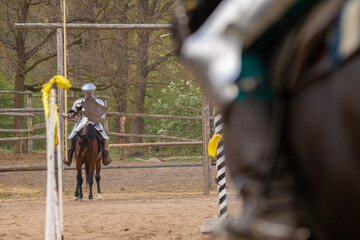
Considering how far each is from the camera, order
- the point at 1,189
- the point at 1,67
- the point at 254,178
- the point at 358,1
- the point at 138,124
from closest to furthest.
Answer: the point at 358,1, the point at 254,178, the point at 1,189, the point at 1,67, the point at 138,124

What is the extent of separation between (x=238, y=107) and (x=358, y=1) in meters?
0.28

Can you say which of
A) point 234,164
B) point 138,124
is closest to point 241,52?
point 234,164

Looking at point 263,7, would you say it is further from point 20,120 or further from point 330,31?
point 20,120

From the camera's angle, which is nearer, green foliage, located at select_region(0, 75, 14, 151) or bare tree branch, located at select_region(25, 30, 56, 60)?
bare tree branch, located at select_region(25, 30, 56, 60)

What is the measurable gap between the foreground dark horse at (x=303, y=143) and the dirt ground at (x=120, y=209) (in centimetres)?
622

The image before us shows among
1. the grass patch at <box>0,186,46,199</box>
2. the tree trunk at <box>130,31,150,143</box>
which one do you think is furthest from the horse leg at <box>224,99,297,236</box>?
Answer: the tree trunk at <box>130,31,150,143</box>

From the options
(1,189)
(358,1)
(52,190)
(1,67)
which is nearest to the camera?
(358,1)

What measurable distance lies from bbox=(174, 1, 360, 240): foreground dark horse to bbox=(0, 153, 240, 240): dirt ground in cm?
622

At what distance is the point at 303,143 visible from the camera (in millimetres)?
1126

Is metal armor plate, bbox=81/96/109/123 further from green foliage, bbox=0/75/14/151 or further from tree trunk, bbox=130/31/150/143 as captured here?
green foliage, bbox=0/75/14/151

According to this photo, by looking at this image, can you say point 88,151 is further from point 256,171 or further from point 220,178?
point 256,171

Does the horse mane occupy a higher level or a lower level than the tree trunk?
lower

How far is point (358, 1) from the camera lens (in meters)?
1.05

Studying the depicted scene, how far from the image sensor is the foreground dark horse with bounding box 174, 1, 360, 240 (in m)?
1.05
